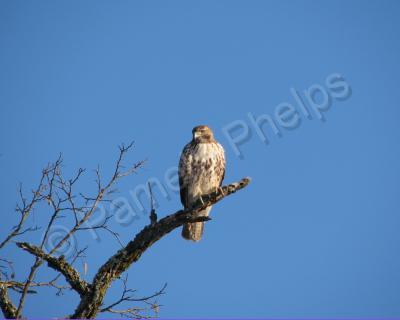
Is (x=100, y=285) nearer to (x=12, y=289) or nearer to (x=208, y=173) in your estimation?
(x=12, y=289)

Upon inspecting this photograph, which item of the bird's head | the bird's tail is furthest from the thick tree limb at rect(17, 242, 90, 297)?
the bird's head

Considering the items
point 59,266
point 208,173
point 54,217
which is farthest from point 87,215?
point 208,173

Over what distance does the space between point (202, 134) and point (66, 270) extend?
3503mm

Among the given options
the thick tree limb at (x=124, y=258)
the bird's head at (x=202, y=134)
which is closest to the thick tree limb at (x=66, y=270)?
the thick tree limb at (x=124, y=258)

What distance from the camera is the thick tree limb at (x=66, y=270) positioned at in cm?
539

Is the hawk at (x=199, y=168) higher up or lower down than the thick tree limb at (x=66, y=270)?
higher up

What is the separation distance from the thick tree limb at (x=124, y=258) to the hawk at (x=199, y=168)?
1897 mm

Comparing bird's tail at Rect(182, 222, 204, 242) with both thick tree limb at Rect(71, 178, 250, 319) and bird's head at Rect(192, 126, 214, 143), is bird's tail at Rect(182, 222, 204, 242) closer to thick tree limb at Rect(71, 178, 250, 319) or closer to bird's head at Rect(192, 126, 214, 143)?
bird's head at Rect(192, 126, 214, 143)

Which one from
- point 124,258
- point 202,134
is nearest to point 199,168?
point 202,134

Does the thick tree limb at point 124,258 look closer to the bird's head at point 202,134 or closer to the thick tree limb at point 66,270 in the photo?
the thick tree limb at point 66,270

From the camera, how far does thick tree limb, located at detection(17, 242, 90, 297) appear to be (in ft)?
17.7

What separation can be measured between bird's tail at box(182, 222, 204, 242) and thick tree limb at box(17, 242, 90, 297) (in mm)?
2931

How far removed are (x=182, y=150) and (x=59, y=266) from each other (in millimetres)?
3291

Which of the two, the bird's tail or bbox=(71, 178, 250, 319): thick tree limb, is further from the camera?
the bird's tail
